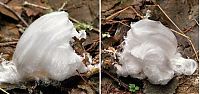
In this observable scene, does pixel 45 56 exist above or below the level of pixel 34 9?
below

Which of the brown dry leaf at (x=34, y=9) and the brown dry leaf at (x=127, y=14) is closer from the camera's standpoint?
the brown dry leaf at (x=127, y=14)

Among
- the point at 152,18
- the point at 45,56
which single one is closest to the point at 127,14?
the point at 152,18

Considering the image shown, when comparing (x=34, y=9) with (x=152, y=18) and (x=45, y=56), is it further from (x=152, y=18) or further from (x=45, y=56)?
(x=152, y=18)

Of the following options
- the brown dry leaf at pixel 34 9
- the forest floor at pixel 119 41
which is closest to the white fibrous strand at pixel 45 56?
the forest floor at pixel 119 41

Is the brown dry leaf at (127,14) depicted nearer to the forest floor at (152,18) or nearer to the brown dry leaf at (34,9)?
the forest floor at (152,18)

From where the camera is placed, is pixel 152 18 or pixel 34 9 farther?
pixel 34 9

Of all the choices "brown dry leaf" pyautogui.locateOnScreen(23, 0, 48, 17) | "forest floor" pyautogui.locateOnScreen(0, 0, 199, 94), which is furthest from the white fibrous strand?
"brown dry leaf" pyautogui.locateOnScreen(23, 0, 48, 17)

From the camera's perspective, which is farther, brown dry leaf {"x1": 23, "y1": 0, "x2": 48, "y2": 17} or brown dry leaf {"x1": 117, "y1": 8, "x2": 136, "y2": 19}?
brown dry leaf {"x1": 23, "y1": 0, "x2": 48, "y2": 17}

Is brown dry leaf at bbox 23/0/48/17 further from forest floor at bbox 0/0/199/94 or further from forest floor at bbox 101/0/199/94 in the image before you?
forest floor at bbox 101/0/199/94

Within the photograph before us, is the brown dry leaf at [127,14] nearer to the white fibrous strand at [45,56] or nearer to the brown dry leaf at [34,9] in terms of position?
the white fibrous strand at [45,56]

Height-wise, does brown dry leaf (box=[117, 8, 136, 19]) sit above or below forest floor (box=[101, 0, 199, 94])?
above

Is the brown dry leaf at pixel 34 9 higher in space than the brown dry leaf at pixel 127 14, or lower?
higher
